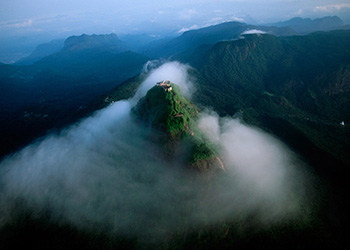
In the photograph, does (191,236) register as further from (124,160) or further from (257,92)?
(257,92)

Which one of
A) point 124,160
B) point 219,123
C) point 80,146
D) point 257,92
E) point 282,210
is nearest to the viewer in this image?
point 282,210

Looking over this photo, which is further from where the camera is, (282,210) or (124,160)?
(124,160)

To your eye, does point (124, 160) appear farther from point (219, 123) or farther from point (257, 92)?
point (257, 92)

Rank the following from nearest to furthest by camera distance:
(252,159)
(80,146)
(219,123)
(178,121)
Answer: (178,121) < (252,159) < (80,146) < (219,123)

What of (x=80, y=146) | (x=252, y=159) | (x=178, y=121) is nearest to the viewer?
(x=178, y=121)

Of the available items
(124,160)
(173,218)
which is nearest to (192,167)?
(173,218)

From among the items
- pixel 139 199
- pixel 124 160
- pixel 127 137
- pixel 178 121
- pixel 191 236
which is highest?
pixel 178 121

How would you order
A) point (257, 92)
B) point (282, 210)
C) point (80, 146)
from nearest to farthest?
point (282, 210)
point (80, 146)
point (257, 92)

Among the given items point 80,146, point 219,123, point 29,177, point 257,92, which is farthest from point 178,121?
point 257,92

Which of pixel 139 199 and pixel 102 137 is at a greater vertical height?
pixel 102 137
